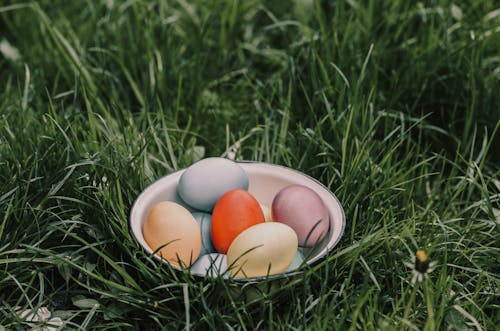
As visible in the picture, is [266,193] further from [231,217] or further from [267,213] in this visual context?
[231,217]

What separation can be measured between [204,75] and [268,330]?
1095mm

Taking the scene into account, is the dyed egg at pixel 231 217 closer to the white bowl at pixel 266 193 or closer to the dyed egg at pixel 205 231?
the dyed egg at pixel 205 231

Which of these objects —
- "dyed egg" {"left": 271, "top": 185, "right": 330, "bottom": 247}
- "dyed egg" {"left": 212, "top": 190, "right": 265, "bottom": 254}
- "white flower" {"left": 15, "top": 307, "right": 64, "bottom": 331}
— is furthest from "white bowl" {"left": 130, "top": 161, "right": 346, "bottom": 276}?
"white flower" {"left": 15, "top": 307, "right": 64, "bottom": 331}

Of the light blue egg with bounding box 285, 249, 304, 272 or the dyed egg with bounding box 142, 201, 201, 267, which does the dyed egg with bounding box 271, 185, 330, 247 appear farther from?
the dyed egg with bounding box 142, 201, 201, 267

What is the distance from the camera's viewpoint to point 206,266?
1.65m

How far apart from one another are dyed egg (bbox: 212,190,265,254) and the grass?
14 centimetres

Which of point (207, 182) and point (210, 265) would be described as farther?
point (207, 182)

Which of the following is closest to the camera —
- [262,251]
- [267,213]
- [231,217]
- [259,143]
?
[262,251]

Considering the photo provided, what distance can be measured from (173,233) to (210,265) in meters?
0.12

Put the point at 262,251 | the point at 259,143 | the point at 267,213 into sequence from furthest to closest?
the point at 259,143, the point at 267,213, the point at 262,251

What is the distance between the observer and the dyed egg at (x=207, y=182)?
1.80m

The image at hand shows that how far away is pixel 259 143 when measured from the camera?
2188mm

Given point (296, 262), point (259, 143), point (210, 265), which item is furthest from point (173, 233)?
point (259, 143)

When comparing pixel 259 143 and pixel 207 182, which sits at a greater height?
pixel 207 182
